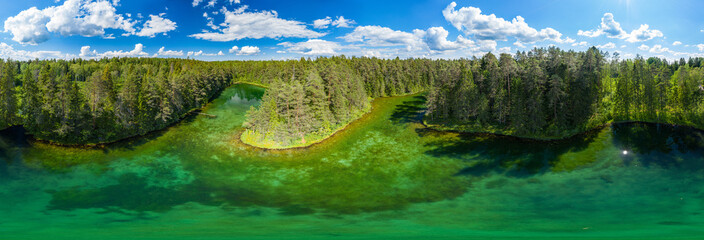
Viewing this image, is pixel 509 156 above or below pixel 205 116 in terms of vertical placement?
below

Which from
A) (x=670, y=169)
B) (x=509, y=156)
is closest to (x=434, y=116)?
(x=509, y=156)

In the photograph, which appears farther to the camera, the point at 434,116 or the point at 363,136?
the point at 434,116

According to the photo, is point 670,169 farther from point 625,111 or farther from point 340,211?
point 340,211

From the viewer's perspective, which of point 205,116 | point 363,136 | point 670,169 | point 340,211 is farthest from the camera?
point 205,116

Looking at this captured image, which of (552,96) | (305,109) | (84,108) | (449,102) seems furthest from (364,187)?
(84,108)

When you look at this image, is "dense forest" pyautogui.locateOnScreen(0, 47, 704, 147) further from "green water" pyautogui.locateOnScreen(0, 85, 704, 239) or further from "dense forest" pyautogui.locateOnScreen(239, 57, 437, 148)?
"green water" pyautogui.locateOnScreen(0, 85, 704, 239)

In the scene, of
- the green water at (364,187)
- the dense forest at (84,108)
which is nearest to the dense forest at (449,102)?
the dense forest at (84,108)

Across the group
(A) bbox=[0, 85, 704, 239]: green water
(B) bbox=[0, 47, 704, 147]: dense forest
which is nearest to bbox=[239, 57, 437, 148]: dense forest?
(B) bbox=[0, 47, 704, 147]: dense forest

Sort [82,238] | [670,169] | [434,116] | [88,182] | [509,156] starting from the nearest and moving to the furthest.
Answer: [82,238] < [88,182] < [670,169] < [509,156] < [434,116]

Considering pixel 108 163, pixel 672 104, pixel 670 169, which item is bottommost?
pixel 670 169
